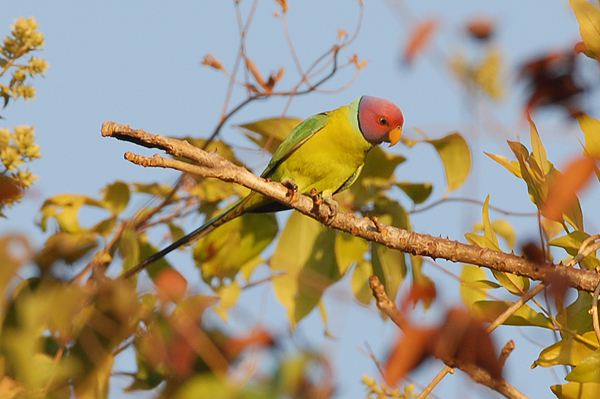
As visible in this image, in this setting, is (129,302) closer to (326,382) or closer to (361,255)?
(326,382)

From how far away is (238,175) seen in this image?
208 centimetres

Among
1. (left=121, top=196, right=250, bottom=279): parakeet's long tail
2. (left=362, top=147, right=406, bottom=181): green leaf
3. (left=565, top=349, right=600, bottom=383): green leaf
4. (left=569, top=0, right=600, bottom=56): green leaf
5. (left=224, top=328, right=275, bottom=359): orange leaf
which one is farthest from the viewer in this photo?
(left=362, top=147, right=406, bottom=181): green leaf

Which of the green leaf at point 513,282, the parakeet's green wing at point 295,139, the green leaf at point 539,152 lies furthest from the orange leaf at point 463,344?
the parakeet's green wing at point 295,139

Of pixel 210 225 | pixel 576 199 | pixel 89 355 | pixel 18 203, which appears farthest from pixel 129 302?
pixel 576 199

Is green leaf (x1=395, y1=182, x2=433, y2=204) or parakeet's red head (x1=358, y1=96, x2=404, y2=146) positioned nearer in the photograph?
green leaf (x1=395, y1=182, x2=433, y2=204)

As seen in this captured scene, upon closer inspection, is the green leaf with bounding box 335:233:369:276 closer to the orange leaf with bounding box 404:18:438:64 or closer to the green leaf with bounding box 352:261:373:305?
the green leaf with bounding box 352:261:373:305

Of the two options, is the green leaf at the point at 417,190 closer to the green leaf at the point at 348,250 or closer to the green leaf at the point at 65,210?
the green leaf at the point at 348,250

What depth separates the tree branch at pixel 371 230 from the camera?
186cm

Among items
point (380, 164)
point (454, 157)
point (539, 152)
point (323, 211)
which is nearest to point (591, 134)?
point (539, 152)

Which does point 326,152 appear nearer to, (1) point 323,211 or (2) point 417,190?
A: (2) point 417,190

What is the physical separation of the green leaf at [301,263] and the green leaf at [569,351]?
113 centimetres

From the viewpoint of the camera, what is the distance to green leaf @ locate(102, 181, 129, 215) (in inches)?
120

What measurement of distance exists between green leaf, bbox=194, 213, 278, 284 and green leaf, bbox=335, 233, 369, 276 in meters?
0.38

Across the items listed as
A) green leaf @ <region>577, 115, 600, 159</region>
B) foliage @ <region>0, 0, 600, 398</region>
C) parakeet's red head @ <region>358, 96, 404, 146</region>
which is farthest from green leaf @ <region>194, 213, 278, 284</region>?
green leaf @ <region>577, 115, 600, 159</region>
